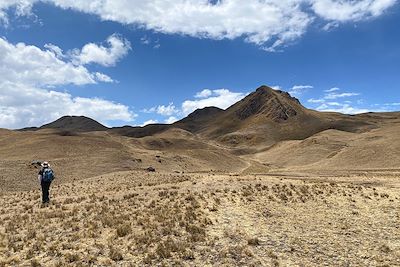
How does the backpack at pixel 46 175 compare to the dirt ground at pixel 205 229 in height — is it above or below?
above

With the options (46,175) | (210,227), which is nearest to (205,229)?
(210,227)

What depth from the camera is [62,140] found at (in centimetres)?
9400

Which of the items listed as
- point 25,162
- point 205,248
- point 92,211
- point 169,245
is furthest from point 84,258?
point 25,162

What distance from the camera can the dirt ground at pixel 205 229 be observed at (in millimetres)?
15906

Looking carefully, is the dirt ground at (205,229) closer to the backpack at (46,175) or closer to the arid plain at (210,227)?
the arid plain at (210,227)

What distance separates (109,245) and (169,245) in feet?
7.83

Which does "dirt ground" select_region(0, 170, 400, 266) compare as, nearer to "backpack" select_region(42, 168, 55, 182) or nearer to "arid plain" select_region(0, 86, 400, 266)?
"arid plain" select_region(0, 86, 400, 266)

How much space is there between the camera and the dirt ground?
15.9 m

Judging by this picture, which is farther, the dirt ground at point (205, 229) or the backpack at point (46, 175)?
the backpack at point (46, 175)

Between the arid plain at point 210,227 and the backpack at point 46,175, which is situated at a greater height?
the backpack at point 46,175

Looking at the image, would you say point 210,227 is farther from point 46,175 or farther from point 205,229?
point 46,175

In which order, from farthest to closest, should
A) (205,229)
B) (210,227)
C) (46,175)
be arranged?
1. (46,175)
2. (210,227)
3. (205,229)

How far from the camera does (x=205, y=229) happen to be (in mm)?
19422

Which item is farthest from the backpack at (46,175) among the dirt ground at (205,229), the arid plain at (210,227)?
the arid plain at (210,227)
